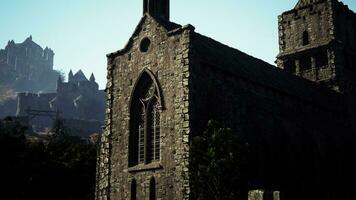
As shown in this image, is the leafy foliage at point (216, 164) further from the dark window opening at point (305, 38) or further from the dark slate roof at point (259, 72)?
the dark window opening at point (305, 38)

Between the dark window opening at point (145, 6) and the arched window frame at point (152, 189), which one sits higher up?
the dark window opening at point (145, 6)

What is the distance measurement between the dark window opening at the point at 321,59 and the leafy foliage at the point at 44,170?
66.2ft

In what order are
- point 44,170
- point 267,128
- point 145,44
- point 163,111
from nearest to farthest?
point 163,111
point 267,128
point 145,44
point 44,170

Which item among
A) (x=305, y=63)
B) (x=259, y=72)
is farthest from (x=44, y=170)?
(x=305, y=63)

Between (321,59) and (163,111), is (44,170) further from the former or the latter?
(321,59)

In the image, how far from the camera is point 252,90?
92.9 ft

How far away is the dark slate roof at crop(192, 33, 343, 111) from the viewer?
2680cm

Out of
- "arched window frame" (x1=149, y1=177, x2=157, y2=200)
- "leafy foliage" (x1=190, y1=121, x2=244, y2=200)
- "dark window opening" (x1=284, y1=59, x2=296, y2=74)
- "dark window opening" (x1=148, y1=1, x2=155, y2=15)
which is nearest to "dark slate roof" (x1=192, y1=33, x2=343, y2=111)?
"dark window opening" (x1=148, y1=1, x2=155, y2=15)

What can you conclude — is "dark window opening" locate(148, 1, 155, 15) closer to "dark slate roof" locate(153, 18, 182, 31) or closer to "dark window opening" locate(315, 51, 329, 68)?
"dark slate roof" locate(153, 18, 182, 31)

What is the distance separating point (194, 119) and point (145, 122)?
3.21 m

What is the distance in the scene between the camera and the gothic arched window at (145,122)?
82.7 feet

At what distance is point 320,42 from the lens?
40.3 meters

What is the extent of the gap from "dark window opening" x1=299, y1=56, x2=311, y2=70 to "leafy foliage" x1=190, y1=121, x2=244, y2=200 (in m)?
20.3

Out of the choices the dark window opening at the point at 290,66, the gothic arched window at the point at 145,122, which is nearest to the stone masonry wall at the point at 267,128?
the gothic arched window at the point at 145,122
